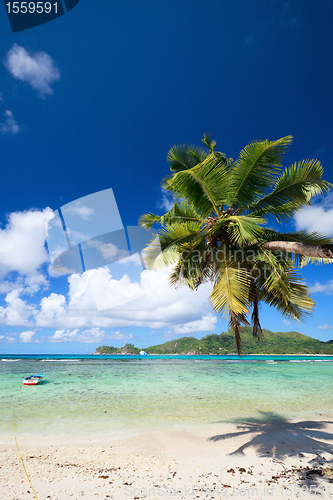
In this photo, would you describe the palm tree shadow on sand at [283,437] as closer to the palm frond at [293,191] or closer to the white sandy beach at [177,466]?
the white sandy beach at [177,466]

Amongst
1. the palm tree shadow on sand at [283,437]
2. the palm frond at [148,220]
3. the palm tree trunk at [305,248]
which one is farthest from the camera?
the palm frond at [148,220]

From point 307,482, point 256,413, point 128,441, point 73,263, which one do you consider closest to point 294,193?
point 307,482

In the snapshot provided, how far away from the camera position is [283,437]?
24.9ft

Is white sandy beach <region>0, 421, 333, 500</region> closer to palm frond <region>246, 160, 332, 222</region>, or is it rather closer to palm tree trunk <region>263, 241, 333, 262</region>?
palm tree trunk <region>263, 241, 333, 262</region>

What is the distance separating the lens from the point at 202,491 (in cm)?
447

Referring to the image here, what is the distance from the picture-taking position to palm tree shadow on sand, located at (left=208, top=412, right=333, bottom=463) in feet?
21.0

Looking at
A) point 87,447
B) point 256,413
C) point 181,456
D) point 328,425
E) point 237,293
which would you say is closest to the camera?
point 237,293

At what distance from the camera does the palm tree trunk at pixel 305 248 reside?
3.52 meters

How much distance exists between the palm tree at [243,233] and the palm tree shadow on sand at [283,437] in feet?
10.8

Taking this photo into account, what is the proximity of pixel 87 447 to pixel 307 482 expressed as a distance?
18.7 ft

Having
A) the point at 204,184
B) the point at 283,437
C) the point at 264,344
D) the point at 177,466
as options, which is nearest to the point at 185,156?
the point at 204,184

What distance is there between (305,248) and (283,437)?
278 inches

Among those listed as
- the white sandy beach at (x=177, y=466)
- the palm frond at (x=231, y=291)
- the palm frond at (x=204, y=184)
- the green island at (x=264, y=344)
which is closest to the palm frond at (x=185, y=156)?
the palm frond at (x=204, y=184)

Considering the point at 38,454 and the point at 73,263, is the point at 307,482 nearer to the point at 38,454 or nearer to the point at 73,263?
the point at 38,454
